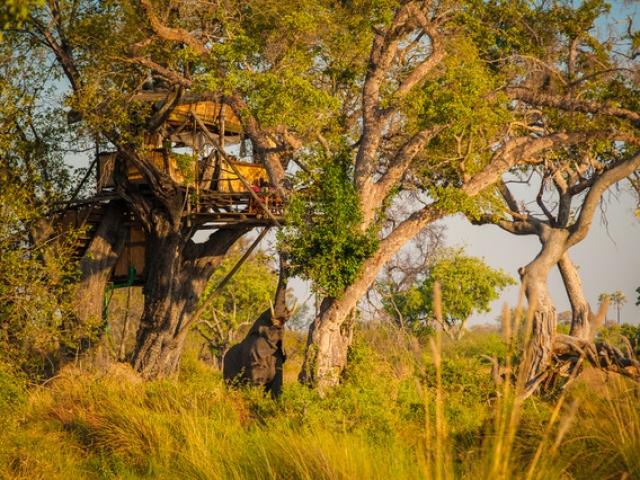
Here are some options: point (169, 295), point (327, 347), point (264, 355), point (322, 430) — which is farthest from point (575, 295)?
point (169, 295)

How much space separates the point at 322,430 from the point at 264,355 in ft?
19.0

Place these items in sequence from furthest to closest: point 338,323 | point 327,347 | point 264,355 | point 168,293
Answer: point 168,293 → point 264,355 → point 338,323 → point 327,347

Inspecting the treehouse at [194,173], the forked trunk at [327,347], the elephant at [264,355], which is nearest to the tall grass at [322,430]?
the forked trunk at [327,347]

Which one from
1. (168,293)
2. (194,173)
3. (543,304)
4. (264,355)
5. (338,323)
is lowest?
(264,355)

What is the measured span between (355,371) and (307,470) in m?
7.17

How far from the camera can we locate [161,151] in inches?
804

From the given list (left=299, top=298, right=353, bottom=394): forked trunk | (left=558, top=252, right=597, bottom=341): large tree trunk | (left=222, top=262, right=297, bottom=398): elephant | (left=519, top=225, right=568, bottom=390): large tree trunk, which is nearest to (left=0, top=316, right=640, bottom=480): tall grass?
(left=299, top=298, right=353, bottom=394): forked trunk

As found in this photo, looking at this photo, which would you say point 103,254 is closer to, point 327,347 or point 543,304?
point 327,347

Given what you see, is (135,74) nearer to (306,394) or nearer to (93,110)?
(93,110)

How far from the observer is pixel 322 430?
8.95 meters

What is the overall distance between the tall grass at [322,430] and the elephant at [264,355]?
1.11m

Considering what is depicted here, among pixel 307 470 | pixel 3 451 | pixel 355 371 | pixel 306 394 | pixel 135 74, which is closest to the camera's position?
pixel 307 470

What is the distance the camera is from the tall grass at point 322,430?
6.75m

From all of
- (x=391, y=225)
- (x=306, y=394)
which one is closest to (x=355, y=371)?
(x=306, y=394)
